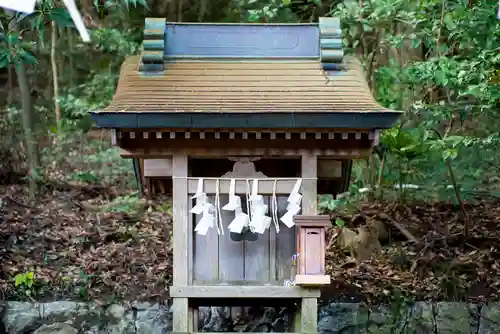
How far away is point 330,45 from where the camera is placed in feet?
20.3

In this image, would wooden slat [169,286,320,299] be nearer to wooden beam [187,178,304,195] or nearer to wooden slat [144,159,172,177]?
wooden beam [187,178,304,195]

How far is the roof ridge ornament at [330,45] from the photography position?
613cm

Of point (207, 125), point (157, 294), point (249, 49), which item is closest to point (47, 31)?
point (157, 294)

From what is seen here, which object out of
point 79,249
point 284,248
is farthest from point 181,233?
point 79,249

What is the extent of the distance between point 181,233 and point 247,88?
4.28 feet

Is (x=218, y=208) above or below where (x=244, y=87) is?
below

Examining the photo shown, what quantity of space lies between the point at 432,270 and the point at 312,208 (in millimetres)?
3419

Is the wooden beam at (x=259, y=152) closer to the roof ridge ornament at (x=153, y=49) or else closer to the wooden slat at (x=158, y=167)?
the wooden slat at (x=158, y=167)

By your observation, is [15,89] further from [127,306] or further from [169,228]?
[127,306]

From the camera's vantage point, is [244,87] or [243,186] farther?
[244,87]

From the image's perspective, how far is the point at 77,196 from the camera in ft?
35.1

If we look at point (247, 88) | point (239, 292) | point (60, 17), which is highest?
point (60, 17)

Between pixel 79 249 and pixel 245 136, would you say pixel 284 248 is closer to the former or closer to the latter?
pixel 245 136

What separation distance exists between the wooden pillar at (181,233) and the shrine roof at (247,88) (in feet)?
1.61
